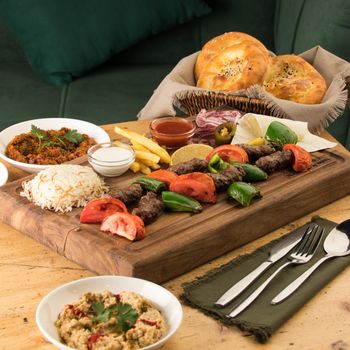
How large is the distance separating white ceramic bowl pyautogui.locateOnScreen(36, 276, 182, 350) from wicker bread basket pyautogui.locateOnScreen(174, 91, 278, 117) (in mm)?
1142

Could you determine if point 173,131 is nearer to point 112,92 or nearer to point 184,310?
point 184,310

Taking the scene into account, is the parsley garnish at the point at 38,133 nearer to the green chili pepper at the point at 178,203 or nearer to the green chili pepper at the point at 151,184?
the green chili pepper at the point at 151,184

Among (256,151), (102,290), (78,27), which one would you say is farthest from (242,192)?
(78,27)

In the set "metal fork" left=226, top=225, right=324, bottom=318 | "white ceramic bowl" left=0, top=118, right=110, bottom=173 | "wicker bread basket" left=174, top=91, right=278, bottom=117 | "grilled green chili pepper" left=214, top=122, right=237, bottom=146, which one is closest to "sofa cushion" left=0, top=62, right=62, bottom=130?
"white ceramic bowl" left=0, top=118, right=110, bottom=173

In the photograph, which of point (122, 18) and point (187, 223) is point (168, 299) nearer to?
point (187, 223)

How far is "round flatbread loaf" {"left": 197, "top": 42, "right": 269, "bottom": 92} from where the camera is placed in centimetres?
260

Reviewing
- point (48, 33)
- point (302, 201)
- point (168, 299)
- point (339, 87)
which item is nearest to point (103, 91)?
point (48, 33)

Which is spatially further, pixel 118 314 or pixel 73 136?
pixel 73 136

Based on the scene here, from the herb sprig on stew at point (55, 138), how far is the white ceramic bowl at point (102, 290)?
911 millimetres

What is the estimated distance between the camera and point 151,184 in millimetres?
1881

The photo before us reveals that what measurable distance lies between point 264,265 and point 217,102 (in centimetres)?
96

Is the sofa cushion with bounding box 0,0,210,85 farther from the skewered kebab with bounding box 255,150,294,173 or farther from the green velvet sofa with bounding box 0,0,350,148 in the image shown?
the skewered kebab with bounding box 255,150,294,173

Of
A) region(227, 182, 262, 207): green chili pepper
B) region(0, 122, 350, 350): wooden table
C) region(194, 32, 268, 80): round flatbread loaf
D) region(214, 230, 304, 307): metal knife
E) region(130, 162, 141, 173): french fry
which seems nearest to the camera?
region(0, 122, 350, 350): wooden table

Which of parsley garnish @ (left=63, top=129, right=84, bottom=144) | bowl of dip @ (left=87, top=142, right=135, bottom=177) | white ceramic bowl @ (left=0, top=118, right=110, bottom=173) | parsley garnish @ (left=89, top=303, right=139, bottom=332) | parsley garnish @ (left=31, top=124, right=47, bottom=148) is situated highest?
parsley garnish @ (left=89, top=303, right=139, bottom=332)
